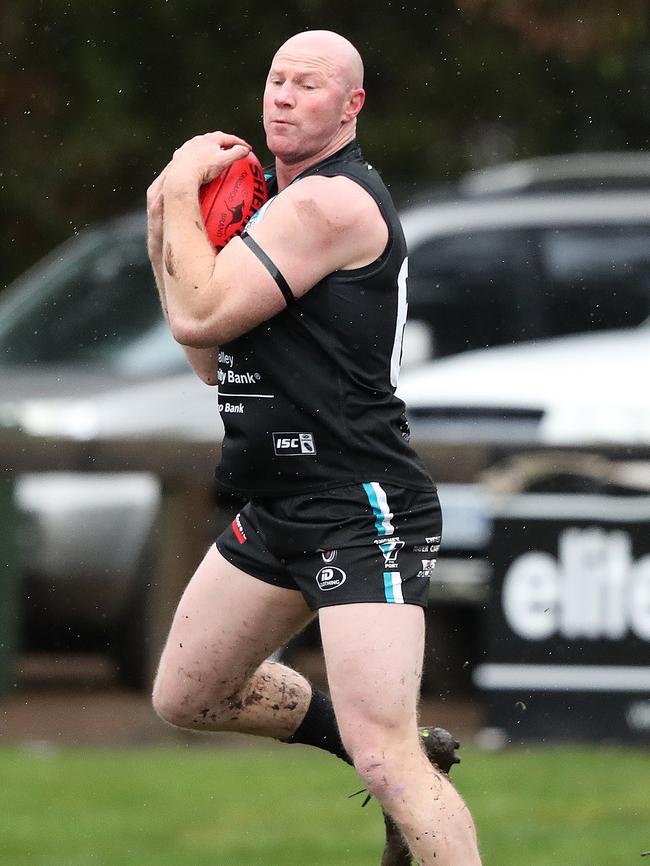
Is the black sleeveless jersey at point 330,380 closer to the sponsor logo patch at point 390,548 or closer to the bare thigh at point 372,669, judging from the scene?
the sponsor logo patch at point 390,548

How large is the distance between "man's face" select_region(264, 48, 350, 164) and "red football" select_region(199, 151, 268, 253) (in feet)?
0.41

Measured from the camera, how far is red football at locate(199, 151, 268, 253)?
181 inches

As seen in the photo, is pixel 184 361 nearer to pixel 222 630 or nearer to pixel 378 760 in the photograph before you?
pixel 222 630

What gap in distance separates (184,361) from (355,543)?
4.70m

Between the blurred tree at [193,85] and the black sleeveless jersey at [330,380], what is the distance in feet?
30.2

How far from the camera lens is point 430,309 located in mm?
9516

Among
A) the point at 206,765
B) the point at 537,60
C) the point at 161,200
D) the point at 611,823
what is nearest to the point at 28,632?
the point at 206,765

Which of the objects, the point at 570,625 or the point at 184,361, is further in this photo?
the point at 184,361

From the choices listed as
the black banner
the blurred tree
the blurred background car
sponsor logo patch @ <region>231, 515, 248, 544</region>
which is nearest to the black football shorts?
sponsor logo patch @ <region>231, 515, 248, 544</region>

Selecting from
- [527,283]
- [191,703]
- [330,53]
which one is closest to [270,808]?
[191,703]

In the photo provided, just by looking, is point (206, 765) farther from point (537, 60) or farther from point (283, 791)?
point (537, 60)

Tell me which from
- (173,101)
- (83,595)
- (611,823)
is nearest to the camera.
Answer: (611,823)

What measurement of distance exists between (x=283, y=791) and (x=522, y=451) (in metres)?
1.92

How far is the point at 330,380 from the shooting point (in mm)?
4559
